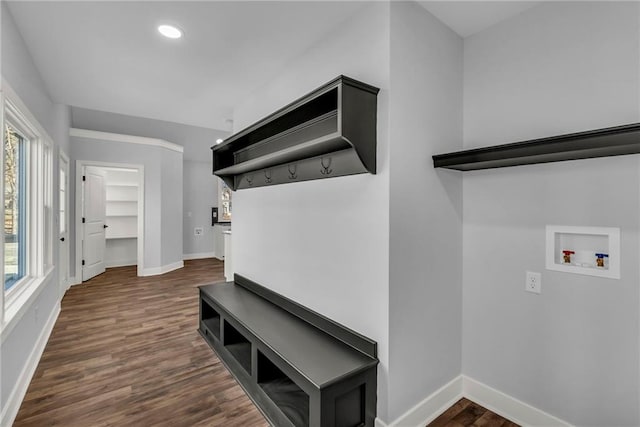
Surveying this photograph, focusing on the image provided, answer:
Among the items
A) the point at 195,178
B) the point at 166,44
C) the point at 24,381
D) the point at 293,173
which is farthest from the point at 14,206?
the point at 195,178

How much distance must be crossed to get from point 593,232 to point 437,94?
114cm

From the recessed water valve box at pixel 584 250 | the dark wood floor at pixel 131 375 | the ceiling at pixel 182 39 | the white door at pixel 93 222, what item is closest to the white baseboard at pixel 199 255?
the white door at pixel 93 222

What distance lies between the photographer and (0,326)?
174 cm

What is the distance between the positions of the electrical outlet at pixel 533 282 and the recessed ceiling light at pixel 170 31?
2755 mm

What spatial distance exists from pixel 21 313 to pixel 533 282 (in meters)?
3.25

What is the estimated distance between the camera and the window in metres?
2.30

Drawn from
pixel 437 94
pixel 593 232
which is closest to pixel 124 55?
pixel 437 94

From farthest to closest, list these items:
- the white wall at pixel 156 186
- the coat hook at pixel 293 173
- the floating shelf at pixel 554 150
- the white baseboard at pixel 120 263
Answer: the white baseboard at pixel 120 263 < the white wall at pixel 156 186 < the coat hook at pixel 293 173 < the floating shelf at pixel 554 150

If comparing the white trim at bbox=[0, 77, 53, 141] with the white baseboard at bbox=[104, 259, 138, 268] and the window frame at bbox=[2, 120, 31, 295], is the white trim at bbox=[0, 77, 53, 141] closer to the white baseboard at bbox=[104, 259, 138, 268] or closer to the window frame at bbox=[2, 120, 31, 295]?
the window frame at bbox=[2, 120, 31, 295]

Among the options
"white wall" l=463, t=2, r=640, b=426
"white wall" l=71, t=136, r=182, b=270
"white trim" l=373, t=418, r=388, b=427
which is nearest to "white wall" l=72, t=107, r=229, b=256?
"white wall" l=71, t=136, r=182, b=270

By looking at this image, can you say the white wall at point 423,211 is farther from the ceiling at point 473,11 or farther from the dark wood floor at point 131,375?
the dark wood floor at point 131,375

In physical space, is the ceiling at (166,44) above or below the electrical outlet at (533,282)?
above

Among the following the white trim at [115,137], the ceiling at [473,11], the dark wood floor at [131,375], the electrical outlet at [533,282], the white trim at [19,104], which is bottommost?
the dark wood floor at [131,375]

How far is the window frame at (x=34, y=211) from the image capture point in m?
2.20
